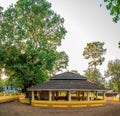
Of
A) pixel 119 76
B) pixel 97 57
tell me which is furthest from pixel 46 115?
pixel 119 76

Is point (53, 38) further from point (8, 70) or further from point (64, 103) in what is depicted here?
point (64, 103)

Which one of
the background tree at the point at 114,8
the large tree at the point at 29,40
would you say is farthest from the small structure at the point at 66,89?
the background tree at the point at 114,8

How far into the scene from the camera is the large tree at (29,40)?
1758 inches

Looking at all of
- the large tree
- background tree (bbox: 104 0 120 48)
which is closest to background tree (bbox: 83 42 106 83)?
the large tree

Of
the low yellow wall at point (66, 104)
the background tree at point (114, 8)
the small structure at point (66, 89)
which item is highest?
the background tree at point (114, 8)

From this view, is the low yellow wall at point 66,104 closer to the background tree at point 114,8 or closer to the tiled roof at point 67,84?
the tiled roof at point 67,84

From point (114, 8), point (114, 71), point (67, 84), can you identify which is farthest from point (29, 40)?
point (114, 71)

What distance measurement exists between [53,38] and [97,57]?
30724 millimetres

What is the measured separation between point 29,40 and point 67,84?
1095 centimetres

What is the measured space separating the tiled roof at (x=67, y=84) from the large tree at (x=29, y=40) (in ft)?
12.7

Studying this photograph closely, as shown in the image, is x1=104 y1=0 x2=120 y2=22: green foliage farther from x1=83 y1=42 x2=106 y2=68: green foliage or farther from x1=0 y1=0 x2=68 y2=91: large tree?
x1=83 y1=42 x2=106 y2=68: green foliage

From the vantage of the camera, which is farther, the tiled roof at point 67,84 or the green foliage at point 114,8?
the tiled roof at point 67,84

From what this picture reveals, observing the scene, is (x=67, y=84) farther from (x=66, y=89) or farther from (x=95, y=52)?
(x=95, y=52)

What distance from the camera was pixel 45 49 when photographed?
150ft
